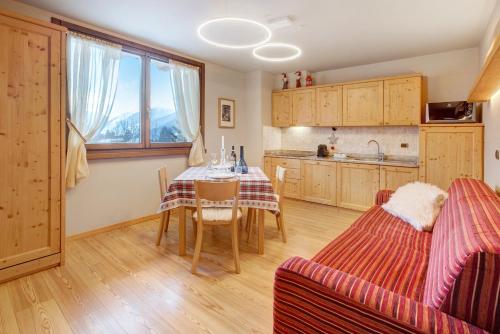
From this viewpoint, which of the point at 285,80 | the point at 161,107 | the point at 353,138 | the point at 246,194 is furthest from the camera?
the point at 285,80

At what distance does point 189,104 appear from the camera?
4.57 meters

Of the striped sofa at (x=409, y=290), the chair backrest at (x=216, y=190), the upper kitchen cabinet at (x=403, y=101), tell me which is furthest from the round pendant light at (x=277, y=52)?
the striped sofa at (x=409, y=290)

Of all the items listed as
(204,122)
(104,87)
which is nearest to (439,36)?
(204,122)

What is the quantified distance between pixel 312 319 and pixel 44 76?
2.80 m

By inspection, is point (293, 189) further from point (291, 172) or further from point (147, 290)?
point (147, 290)

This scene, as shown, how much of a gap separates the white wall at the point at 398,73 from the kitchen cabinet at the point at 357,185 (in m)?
0.63

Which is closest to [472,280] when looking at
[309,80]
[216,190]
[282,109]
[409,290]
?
[409,290]

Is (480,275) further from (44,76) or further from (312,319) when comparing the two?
(44,76)

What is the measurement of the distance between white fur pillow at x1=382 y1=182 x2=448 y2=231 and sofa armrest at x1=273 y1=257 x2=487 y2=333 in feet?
4.95

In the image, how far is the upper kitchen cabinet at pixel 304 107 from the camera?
5.32m

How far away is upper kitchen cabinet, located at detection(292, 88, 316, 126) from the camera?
5.32 metres

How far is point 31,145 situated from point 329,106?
4.33 m

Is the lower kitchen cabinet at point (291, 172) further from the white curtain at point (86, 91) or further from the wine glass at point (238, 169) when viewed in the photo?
the white curtain at point (86, 91)

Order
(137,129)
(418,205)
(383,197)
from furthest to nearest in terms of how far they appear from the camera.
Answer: (137,129), (383,197), (418,205)
